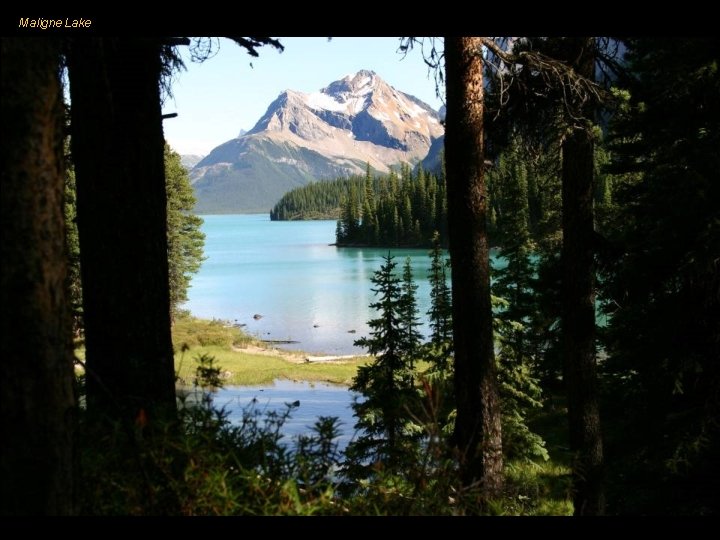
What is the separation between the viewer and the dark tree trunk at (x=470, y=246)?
233 inches

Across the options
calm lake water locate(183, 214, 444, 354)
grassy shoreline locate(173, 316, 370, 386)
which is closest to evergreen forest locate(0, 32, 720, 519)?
grassy shoreline locate(173, 316, 370, 386)

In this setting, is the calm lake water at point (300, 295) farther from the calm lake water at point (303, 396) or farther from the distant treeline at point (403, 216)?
the calm lake water at point (303, 396)

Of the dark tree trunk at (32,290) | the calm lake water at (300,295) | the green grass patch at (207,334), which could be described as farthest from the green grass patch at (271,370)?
the dark tree trunk at (32,290)

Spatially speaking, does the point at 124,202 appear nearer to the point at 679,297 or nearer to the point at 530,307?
the point at 679,297

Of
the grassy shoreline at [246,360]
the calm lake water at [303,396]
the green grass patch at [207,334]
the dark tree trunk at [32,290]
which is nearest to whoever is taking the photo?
the dark tree trunk at [32,290]

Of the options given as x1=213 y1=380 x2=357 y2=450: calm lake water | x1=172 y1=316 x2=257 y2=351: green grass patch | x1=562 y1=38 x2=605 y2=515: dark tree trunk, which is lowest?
x1=213 y1=380 x2=357 y2=450: calm lake water

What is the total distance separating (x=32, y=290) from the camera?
1778 mm

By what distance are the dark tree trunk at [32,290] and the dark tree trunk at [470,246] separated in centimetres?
Result: 455

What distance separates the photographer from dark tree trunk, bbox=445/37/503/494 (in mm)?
5906

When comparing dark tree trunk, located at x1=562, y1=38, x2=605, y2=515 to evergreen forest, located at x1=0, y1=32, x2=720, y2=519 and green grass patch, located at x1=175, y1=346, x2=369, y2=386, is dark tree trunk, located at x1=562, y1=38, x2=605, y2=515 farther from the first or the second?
green grass patch, located at x1=175, y1=346, x2=369, y2=386

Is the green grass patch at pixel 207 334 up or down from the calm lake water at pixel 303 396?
up

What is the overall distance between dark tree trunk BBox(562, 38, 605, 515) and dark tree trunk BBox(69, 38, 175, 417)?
4.84 metres

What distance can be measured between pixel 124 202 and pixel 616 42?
5990 millimetres

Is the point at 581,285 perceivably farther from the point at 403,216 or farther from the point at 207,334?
the point at 403,216
